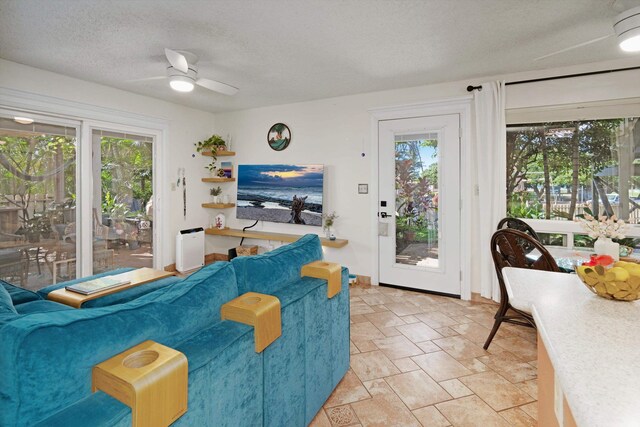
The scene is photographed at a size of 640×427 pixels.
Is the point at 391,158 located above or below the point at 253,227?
above

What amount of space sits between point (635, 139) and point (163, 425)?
4.22 m

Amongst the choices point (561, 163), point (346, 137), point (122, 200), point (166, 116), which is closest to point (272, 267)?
point (346, 137)

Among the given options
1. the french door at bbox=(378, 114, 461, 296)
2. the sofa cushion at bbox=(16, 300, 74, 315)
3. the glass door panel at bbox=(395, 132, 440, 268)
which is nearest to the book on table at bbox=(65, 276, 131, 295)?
the sofa cushion at bbox=(16, 300, 74, 315)

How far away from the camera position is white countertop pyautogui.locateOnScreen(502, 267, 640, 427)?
589mm

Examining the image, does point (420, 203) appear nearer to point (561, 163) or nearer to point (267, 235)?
point (561, 163)

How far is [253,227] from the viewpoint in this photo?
5.13m

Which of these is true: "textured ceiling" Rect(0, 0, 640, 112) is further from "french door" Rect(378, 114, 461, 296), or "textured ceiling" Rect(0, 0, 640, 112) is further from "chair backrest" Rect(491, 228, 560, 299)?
"chair backrest" Rect(491, 228, 560, 299)

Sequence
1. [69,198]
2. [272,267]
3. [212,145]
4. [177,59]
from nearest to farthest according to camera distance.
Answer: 1. [272,267]
2. [177,59]
3. [69,198]
4. [212,145]

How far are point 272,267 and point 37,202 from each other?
343 cm

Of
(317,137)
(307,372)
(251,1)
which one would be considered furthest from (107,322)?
(317,137)

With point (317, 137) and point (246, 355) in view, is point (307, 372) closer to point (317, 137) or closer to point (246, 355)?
point (246, 355)

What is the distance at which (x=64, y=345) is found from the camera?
79 cm

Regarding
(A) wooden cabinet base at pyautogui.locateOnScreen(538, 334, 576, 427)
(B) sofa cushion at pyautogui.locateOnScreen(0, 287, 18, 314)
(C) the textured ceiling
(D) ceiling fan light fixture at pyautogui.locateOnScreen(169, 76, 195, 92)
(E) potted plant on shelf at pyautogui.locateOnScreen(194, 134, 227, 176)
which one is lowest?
(A) wooden cabinet base at pyautogui.locateOnScreen(538, 334, 576, 427)

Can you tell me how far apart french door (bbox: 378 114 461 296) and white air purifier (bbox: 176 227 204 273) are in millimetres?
2749
